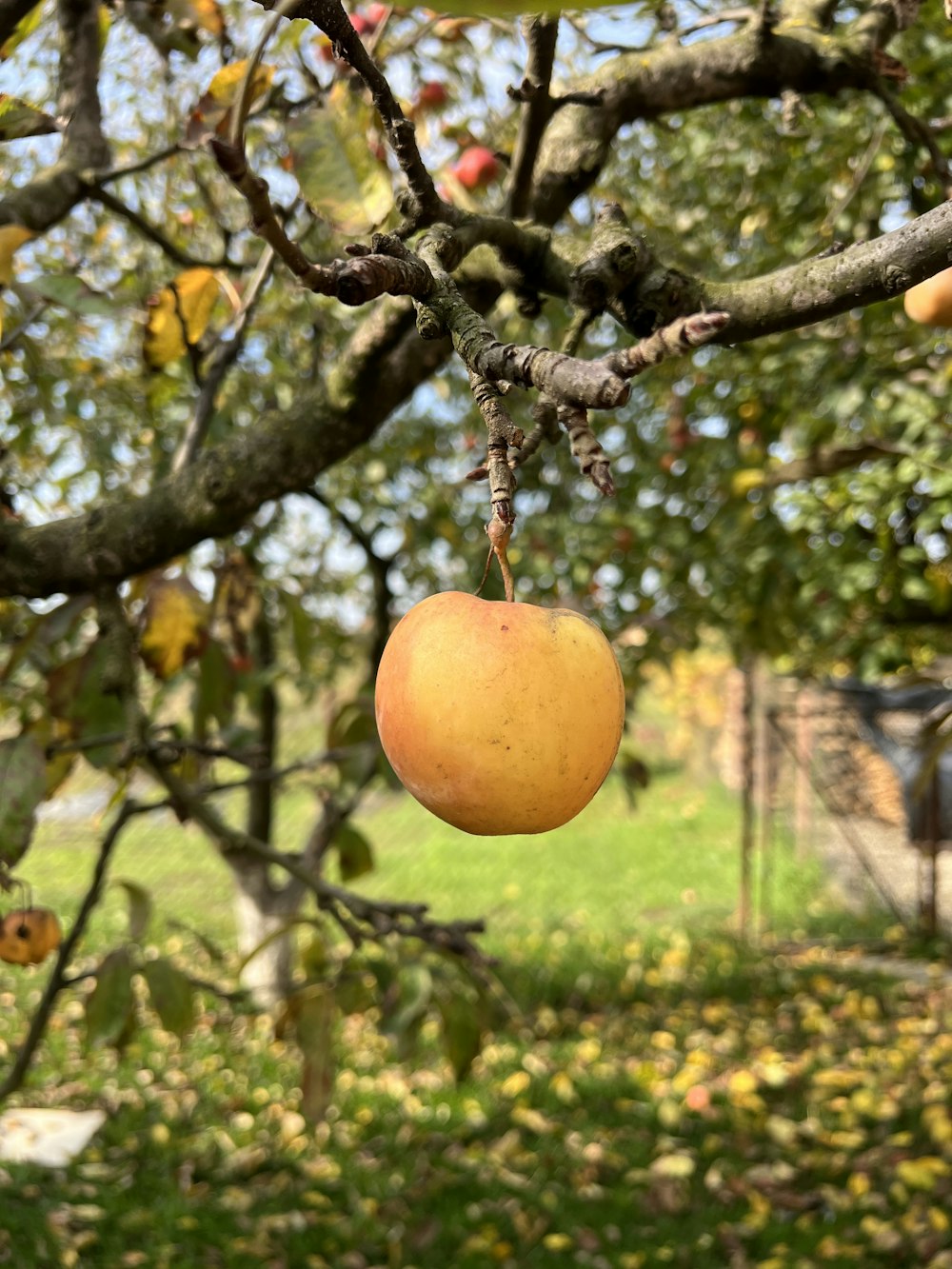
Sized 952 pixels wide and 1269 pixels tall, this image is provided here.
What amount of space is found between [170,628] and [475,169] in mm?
1280

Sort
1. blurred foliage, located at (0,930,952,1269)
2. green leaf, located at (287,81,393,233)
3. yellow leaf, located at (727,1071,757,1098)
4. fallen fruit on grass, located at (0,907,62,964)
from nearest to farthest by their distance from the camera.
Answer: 1. green leaf, located at (287,81,393,233)
2. fallen fruit on grass, located at (0,907,62,964)
3. blurred foliage, located at (0,930,952,1269)
4. yellow leaf, located at (727,1071,757,1098)

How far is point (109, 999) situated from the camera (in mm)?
1604

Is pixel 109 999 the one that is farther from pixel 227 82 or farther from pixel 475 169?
pixel 475 169

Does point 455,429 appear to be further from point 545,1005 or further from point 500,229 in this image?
point 500,229

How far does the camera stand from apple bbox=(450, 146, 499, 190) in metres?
2.12

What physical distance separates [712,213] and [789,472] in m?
1.95

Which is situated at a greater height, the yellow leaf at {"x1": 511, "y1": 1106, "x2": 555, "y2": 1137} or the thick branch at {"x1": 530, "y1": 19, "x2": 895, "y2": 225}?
the thick branch at {"x1": 530, "y1": 19, "x2": 895, "y2": 225}

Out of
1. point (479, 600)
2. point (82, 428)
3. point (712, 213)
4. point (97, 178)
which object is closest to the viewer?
point (479, 600)

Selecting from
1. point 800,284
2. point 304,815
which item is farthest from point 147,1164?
point 304,815

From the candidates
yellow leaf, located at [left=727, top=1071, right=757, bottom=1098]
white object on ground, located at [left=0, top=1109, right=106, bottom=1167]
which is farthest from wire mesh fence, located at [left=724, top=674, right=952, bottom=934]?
white object on ground, located at [left=0, top=1109, right=106, bottom=1167]

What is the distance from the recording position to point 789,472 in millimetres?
1784

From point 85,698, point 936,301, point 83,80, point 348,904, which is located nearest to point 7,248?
point 85,698

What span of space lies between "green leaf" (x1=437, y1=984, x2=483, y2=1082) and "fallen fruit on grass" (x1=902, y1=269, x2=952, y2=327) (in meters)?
1.32

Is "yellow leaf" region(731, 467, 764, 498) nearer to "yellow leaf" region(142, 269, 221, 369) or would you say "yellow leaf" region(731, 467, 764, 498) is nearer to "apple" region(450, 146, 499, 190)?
"apple" region(450, 146, 499, 190)
